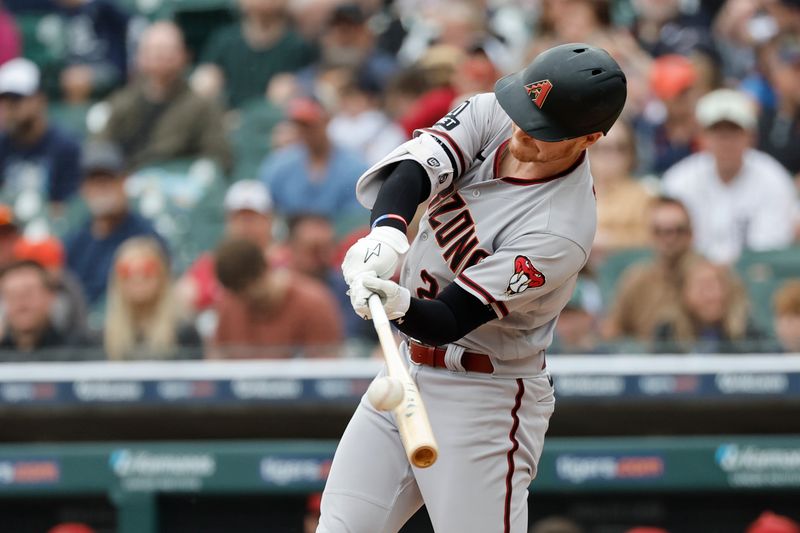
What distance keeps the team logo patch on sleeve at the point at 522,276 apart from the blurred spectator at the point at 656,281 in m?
2.51

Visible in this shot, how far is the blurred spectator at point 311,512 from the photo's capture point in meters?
4.68

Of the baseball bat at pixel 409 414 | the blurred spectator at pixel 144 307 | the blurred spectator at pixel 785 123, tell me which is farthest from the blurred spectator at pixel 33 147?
the baseball bat at pixel 409 414

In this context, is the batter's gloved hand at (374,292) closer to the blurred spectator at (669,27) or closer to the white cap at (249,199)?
the white cap at (249,199)

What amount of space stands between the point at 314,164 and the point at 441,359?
3.79m

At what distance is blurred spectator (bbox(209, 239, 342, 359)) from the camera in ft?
17.4

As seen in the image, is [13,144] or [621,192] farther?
[13,144]

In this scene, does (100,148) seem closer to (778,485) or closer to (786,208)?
(786,208)

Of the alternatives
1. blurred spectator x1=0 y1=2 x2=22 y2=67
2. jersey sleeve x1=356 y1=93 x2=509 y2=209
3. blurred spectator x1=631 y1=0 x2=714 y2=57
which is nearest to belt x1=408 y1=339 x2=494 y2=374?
jersey sleeve x1=356 y1=93 x2=509 y2=209

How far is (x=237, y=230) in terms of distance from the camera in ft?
20.2

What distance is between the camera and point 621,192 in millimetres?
6020

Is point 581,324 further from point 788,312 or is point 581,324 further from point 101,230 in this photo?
point 101,230

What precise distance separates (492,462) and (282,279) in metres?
2.64

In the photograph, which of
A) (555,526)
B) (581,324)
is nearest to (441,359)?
(555,526)

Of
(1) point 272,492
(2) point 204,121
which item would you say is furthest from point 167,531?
(2) point 204,121
